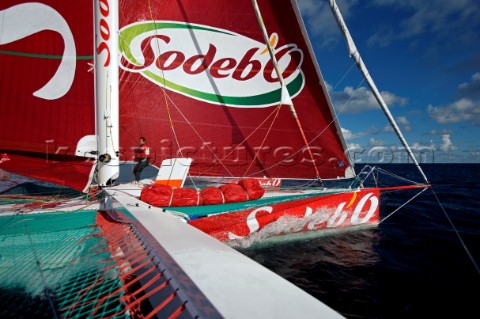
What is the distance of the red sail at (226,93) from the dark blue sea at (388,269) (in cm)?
225

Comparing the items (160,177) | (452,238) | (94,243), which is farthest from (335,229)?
(94,243)

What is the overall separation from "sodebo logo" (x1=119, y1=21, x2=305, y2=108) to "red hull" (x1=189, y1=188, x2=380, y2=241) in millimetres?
3058

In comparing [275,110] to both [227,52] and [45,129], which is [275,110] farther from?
[45,129]

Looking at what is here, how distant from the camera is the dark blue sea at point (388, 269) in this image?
3.57 metres

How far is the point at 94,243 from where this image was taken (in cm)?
282

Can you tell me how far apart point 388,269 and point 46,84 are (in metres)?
7.17

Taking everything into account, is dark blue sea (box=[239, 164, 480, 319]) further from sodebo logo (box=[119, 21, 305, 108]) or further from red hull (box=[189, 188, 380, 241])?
sodebo logo (box=[119, 21, 305, 108])

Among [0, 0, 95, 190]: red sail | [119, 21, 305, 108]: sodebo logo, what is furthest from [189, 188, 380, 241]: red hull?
[119, 21, 305, 108]: sodebo logo

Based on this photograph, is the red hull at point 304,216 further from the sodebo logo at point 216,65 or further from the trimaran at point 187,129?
the sodebo logo at point 216,65

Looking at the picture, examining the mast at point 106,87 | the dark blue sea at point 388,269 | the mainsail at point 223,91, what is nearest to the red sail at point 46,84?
the mast at point 106,87

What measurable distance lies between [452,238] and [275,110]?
5.40 metres

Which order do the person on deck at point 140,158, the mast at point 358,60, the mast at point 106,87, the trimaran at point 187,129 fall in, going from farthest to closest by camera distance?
the person on deck at point 140,158
the mast at point 358,60
the mast at point 106,87
the trimaran at point 187,129

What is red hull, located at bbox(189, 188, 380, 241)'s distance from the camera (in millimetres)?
4891

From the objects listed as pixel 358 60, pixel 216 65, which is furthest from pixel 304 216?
pixel 216 65
